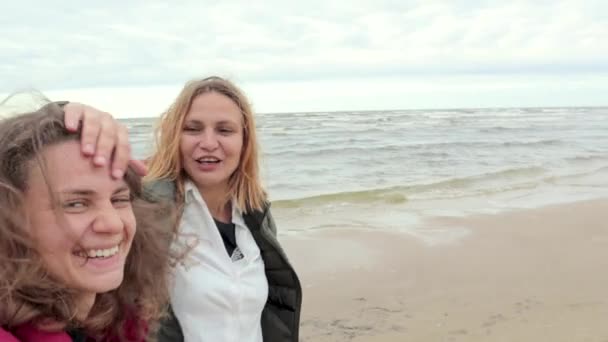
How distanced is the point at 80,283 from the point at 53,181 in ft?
1.08

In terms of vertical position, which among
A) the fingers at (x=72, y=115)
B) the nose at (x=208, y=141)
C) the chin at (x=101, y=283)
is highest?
the fingers at (x=72, y=115)

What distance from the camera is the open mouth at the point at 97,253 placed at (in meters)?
1.75

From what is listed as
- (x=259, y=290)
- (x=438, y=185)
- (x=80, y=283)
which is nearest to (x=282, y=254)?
(x=259, y=290)

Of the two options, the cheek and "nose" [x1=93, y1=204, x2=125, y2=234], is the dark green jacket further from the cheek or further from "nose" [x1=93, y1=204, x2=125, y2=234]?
"nose" [x1=93, y1=204, x2=125, y2=234]

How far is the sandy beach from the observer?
15.8 ft

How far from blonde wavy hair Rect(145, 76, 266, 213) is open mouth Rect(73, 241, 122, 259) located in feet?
3.38

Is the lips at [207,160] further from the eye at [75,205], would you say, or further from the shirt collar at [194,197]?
the eye at [75,205]

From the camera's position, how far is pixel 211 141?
116 inches

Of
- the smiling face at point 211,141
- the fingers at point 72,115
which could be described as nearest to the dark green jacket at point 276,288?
the smiling face at point 211,141

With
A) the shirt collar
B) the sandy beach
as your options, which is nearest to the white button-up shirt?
the shirt collar

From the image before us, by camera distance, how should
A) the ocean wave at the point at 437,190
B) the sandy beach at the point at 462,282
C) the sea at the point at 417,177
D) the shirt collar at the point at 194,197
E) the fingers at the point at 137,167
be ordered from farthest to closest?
the ocean wave at the point at 437,190 → the sea at the point at 417,177 → the sandy beach at the point at 462,282 → the shirt collar at the point at 194,197 → the fingers at the point at 137,167

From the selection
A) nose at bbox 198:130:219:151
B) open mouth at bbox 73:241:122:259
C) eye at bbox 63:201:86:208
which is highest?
nose at bbox 198:130:219:151

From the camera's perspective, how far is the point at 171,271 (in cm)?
261

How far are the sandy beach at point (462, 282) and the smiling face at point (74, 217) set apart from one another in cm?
331
